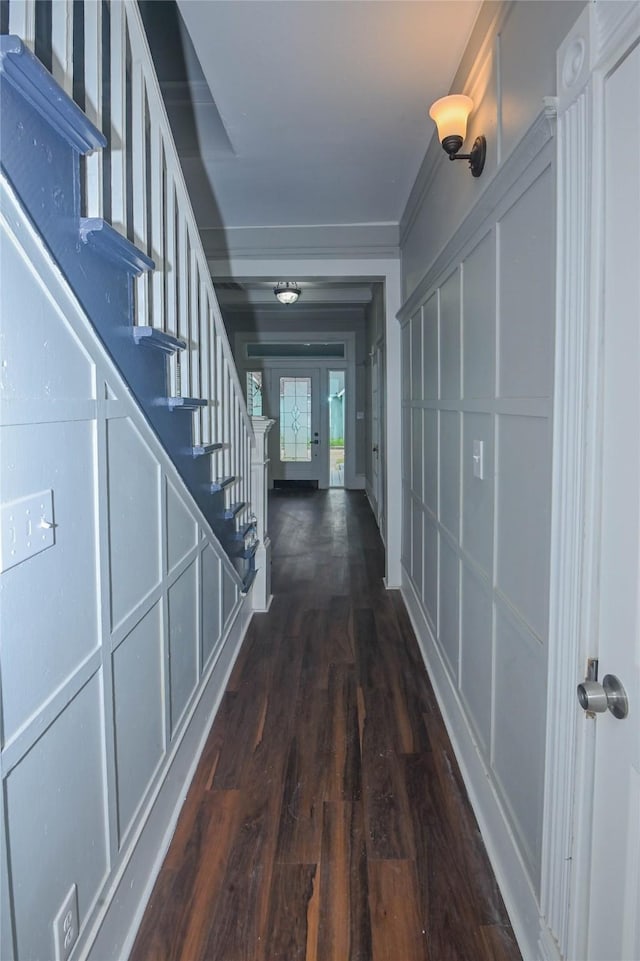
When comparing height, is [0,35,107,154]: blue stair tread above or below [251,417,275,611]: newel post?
above

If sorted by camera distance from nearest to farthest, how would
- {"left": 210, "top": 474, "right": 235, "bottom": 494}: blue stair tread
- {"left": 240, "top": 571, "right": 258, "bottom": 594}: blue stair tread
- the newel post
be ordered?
{"left": 210, "top": 474, "right": 235, "bottom": 494}: blue stair tread
{"left": 240, "top": 571, "right": 258, "bottom": 594}: blue stair tread
the newel post

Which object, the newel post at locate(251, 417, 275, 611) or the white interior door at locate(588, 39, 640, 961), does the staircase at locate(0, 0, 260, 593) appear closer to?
the white interior door at locate(588, 39, 640, 961)

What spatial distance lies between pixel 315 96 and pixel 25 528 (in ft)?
7.17

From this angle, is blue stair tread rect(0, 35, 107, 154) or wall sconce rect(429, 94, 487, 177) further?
wall sconce rect(429, 94, 487, 177)

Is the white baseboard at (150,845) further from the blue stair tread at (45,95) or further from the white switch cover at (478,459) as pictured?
the blue stair tread at (45,95)

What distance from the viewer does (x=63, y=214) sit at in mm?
1011

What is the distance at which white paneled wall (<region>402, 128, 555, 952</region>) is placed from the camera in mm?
1353

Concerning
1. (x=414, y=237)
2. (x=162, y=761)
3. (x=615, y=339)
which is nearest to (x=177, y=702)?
(x=162, y=761)

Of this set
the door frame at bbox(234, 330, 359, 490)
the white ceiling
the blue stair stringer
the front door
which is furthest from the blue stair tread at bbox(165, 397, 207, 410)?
the front door

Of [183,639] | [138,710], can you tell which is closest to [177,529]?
[183,639]

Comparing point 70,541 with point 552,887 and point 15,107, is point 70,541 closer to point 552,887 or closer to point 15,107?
point 15,107

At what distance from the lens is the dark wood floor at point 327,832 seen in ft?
4.78

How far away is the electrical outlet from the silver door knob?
104 centimetres

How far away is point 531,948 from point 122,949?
0.97 m
